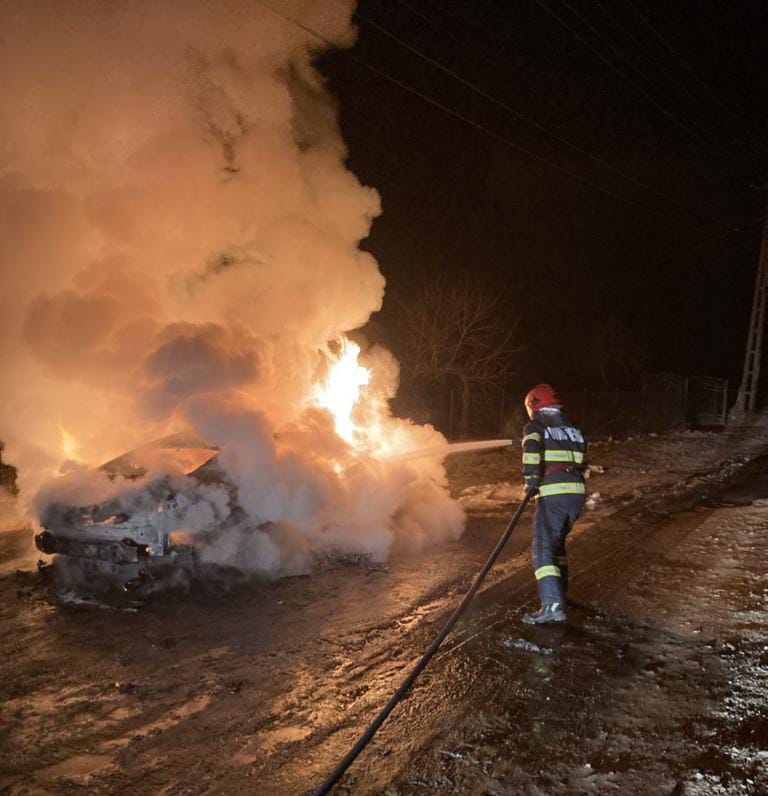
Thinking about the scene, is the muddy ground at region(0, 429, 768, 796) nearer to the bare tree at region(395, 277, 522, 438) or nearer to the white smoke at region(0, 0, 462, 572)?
the white smoke at region(0, 0, 462, 572)

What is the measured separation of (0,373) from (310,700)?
782 cm

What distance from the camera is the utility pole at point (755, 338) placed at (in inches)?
862

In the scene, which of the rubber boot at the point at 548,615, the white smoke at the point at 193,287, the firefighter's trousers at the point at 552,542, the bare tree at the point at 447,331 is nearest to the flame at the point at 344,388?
the white smoke at the point at 193,287

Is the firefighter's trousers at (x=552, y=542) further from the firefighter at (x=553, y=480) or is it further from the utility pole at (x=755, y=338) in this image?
the utility pole at (x=755, y=338)

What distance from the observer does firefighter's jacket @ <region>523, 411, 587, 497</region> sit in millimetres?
5609

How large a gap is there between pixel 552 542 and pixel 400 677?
1850 millimetres

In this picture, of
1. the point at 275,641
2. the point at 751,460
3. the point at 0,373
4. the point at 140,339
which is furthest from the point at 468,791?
the point at 751,460

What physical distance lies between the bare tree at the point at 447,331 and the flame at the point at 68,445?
1120cm

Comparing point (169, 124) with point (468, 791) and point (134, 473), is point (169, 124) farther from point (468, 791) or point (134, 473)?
point (468, 791)

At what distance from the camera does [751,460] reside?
15148mm

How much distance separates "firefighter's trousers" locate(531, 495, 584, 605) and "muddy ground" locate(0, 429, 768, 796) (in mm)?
309

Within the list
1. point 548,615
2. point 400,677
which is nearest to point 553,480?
point 548,615

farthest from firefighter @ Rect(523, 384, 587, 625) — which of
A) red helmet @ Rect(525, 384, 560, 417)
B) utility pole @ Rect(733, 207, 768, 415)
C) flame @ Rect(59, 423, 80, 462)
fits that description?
utility pole @ Rect(733, 207, 768, 415)

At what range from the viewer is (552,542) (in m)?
5.55
